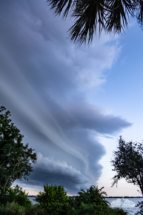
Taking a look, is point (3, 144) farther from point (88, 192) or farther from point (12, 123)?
point (88, 192)

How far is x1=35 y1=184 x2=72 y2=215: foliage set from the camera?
330 inches

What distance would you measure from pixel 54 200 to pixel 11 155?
18810mm

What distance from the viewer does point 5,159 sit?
25.8 metres

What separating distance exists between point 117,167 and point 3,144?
1875 centimetres

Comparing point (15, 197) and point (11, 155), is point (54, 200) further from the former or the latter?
point (11, 155)

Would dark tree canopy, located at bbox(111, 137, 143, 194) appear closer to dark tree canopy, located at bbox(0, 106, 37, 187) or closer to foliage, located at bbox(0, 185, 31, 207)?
foliage, located at bbox(0, 185, 31, 207)

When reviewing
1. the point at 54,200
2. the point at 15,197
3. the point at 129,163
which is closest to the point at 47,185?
the point at 54,200

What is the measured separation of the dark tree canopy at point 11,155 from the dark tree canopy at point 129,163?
16.1 metres

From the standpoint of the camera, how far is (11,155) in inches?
1017

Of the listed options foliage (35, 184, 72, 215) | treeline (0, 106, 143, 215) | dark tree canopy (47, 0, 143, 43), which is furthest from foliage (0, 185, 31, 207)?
dark tree canopy (47, 0, 143, 43)

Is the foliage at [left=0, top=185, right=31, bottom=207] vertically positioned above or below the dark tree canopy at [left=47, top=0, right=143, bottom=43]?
below

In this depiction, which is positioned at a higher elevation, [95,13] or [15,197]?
[95,13]

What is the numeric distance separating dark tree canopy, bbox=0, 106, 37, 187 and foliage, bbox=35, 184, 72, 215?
55.5 ft

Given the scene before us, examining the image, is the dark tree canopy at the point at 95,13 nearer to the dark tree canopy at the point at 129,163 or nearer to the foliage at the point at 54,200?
the foliage at the point at 54,200
